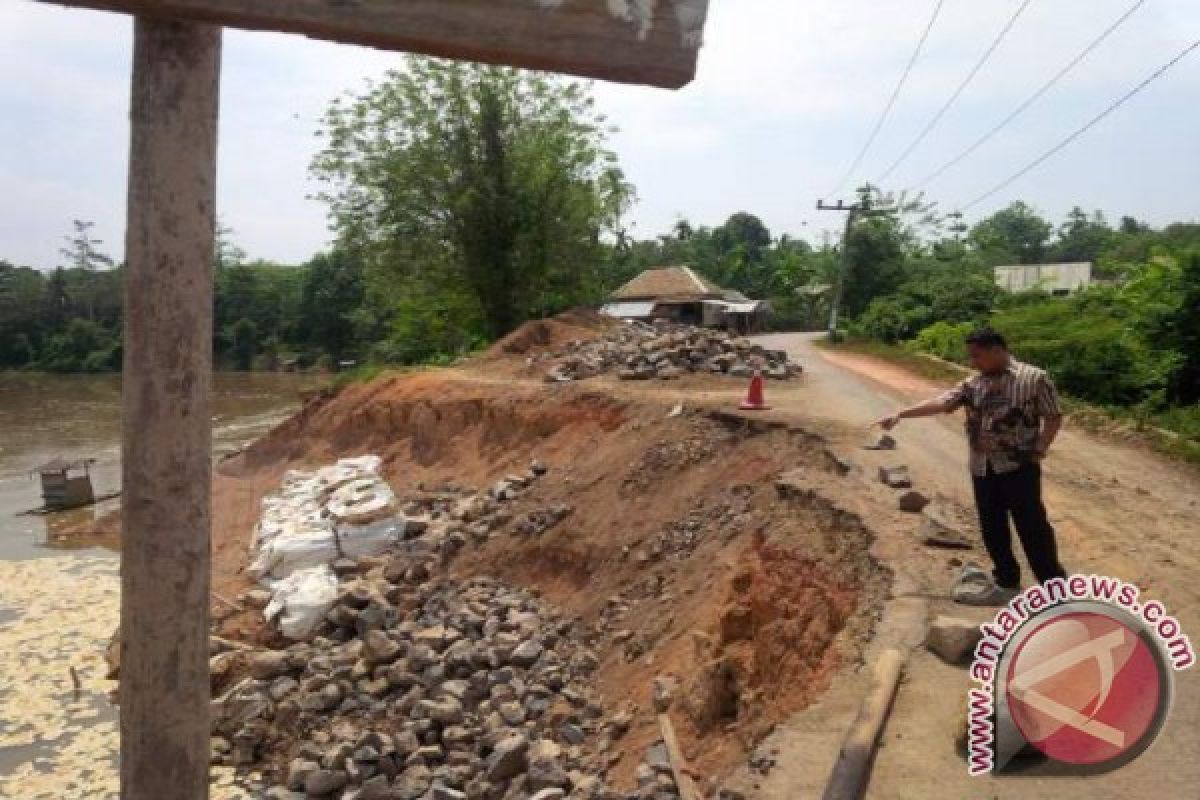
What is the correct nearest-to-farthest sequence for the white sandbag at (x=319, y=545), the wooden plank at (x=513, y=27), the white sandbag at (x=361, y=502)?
the wooden plank at (x=513, y=27), the white sandbag at (x=319, y=545), the white sandbag at (x=361, y=502)

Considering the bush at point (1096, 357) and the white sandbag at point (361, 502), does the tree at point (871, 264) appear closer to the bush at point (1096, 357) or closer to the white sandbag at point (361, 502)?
the bush at point (1096, 357)

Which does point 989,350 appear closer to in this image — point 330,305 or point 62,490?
point 62,490

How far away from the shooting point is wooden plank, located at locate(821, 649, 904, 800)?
3.59 m

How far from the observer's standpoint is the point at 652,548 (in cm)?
909

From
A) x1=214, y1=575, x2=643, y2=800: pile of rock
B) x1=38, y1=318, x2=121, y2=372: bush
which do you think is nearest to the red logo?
x1=214, y1=575, x2=643, y2=800: pile of rock

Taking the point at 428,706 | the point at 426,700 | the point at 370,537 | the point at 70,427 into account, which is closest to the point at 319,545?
the point at 370,537

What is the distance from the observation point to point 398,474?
592 inches

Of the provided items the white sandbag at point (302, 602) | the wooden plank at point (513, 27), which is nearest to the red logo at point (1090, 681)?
the wooden plank at point (513, 27)

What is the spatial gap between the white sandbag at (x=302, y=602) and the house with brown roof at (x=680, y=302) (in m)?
27.3

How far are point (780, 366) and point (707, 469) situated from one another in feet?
19.8

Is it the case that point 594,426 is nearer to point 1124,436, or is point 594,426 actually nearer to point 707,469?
point 707,469

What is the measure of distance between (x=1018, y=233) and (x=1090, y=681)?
8125 centimetres

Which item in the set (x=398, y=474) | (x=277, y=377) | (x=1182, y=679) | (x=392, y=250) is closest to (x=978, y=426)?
(x=1182, y=679)

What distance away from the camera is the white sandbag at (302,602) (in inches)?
395
